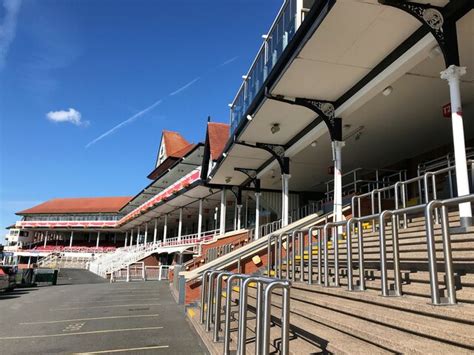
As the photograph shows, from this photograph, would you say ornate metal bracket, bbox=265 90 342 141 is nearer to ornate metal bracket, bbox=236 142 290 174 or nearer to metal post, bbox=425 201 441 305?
ornate metal bracket, bbox=236 142 290 174

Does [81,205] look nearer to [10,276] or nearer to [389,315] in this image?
[10,276]

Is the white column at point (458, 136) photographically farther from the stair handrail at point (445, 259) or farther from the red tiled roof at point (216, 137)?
the red tiled roof at point (216, 137)

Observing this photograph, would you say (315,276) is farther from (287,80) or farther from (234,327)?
(287,80)

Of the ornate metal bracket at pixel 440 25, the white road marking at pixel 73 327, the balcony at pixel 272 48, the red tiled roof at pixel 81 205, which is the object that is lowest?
the white road marking at pixel 73 327

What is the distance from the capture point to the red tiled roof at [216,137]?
21.8 metres

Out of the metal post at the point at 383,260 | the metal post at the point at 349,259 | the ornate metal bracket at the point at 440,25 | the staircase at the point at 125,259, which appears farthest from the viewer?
the staircase at the point at 125,259

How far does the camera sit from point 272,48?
10430 mm

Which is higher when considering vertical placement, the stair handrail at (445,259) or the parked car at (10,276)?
the stair handrail at (445,259)

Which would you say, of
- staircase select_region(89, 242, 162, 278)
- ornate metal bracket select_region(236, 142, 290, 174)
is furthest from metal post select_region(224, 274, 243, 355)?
staircase select_region(89, 242, 162, 278)

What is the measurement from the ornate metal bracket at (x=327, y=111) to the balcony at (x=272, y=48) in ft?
3.94

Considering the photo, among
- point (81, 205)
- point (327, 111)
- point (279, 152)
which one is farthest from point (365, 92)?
point (81, 205)

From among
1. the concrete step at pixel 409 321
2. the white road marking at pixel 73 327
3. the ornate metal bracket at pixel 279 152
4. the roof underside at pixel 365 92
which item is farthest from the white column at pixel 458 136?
the ornate metal bracket at pixel 279 152

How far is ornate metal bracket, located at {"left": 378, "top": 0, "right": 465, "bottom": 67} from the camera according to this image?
6297mm

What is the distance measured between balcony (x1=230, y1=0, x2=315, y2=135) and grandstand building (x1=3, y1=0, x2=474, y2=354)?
0.06 meters
